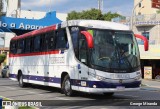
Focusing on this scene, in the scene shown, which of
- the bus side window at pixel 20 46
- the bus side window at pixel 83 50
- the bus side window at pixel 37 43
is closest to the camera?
the bus side window at pixel 83 50

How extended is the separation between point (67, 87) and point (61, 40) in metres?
2.22

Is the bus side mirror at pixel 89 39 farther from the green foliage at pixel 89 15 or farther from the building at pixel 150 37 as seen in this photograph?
the green foliage at pixel 89 15

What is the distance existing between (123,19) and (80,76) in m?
39.5

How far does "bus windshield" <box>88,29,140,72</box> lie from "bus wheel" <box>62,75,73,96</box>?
2235mm

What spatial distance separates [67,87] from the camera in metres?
17.3

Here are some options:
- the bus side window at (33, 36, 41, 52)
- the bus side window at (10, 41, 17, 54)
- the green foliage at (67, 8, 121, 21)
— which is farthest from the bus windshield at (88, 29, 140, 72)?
the green foliage at (67, 8, 121, 21)

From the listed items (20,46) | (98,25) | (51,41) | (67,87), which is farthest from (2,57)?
(98,25)

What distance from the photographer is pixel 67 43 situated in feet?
56.2

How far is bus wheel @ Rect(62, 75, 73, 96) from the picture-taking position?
17.0 meters

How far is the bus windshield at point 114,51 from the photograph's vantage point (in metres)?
15.4

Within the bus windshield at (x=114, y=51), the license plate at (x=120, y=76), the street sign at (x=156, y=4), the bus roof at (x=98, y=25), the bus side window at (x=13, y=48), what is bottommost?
the license plate at (x=120, y=76)

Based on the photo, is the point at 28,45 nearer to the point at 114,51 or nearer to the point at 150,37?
the point at 114,51

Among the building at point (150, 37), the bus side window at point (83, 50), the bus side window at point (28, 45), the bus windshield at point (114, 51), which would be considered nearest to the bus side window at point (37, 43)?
the bus side window at point (28, 45)

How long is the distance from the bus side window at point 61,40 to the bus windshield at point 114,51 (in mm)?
1818
